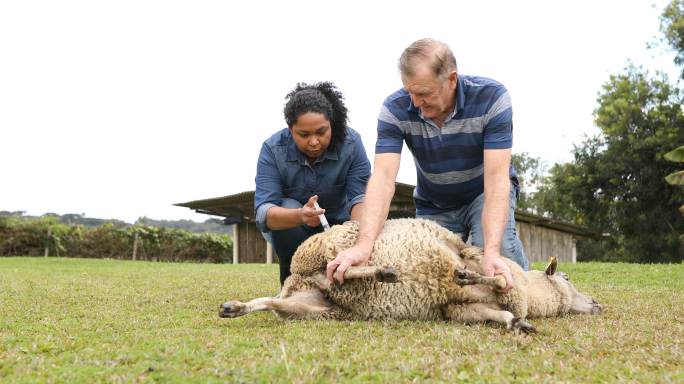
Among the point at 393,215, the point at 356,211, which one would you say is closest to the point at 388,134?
the point at 356,211

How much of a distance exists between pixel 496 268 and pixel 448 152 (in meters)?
1.09

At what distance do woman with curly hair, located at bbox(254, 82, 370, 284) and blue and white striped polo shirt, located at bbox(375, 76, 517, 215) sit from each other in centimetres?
54

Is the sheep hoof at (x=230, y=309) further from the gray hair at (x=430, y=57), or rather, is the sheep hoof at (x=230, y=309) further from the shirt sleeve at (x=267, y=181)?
the gray hair at (x=430, y=57)

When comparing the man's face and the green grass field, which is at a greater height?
the man's face

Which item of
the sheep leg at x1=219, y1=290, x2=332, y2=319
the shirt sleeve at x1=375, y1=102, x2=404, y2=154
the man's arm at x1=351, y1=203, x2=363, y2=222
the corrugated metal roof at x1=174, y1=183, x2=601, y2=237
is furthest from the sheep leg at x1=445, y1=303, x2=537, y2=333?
the corrugated metal roof at x1=174, y1=183, x2=601, y2=237

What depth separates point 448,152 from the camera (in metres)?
4.56

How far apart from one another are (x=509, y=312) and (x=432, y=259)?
1.75ft

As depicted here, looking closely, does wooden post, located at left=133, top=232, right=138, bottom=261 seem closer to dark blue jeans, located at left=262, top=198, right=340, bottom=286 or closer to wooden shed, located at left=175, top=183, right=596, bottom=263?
wooden shed, located at left=175, top=183, right=596, bottom=263

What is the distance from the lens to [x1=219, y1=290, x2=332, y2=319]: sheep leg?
365cm

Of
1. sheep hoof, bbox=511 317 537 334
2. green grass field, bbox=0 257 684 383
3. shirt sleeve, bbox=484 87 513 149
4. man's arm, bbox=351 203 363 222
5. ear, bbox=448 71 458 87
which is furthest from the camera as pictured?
man's arm, bbox=351 203 363 222

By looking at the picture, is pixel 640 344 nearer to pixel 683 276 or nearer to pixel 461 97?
pixel 461 97

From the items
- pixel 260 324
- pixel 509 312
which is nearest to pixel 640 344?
pixel 509 312

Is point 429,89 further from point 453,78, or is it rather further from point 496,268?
point 496,268

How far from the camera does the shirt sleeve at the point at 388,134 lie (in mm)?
4434
